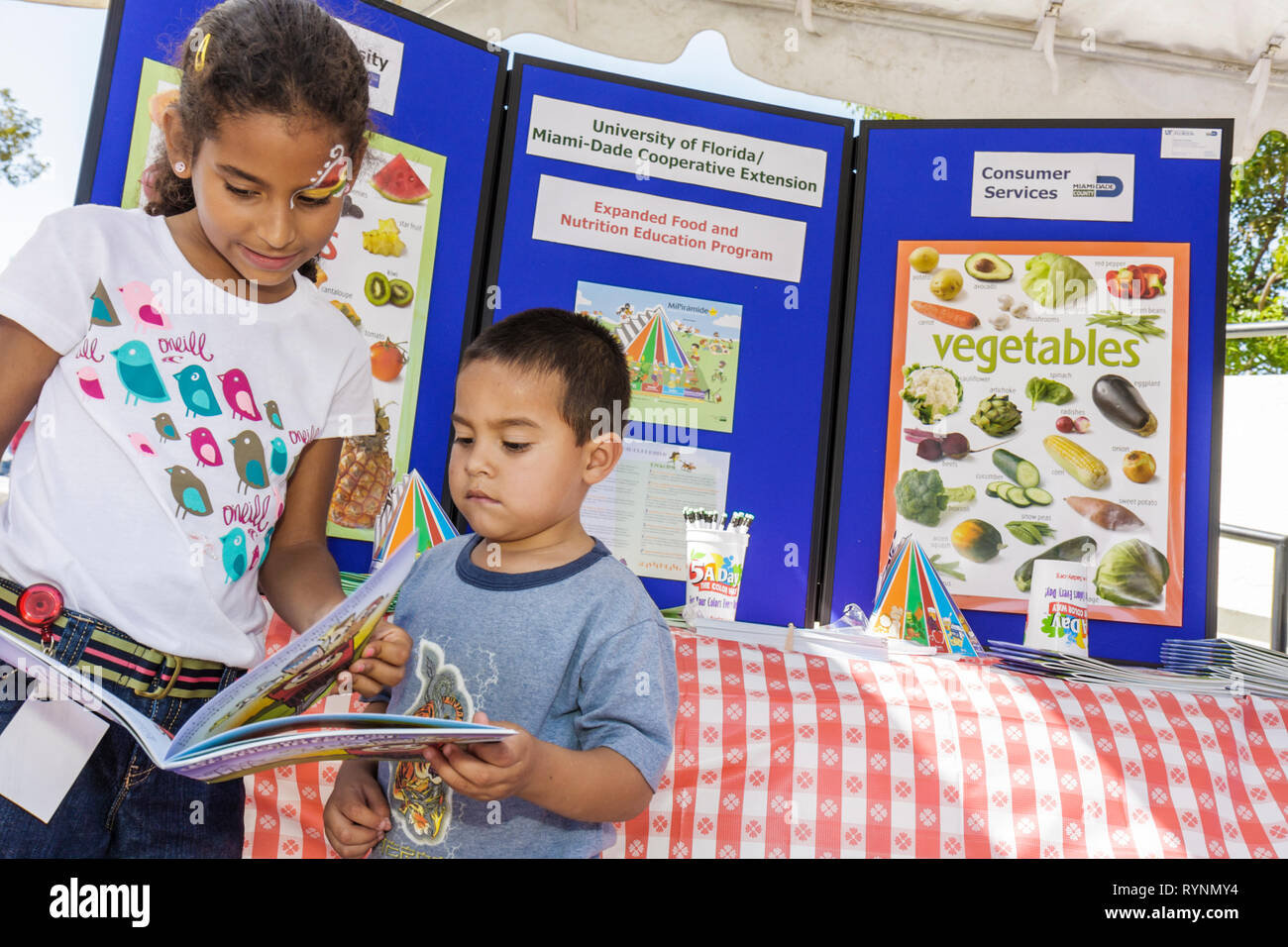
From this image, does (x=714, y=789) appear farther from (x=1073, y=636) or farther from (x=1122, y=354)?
(x=1122, y=354)

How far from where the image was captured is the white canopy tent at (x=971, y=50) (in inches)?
114

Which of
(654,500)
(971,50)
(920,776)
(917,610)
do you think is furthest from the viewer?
(971,50)

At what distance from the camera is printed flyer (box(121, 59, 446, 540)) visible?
7.90 feet

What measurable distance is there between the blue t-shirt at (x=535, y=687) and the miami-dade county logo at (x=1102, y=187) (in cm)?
227

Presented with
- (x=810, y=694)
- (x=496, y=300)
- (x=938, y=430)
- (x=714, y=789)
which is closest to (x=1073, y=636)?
(x=938, y=430)

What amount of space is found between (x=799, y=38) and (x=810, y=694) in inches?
80.8

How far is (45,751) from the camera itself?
113cm

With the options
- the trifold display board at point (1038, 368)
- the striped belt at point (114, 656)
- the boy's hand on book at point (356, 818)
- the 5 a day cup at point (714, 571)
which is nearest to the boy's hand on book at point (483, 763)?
the boy's hand on book at point (356, 818)

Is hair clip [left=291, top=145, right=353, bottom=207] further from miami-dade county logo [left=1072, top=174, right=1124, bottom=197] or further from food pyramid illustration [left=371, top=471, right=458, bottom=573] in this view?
miami-dade county logo [left=1072, top=174, right=1124, bottom=197]

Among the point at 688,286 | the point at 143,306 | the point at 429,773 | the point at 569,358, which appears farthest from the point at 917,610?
the point at 143,306

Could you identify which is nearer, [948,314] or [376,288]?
[376,288]

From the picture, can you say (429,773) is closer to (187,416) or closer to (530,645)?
(530,645)

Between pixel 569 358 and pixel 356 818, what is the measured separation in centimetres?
64

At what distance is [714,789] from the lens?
1.86 metres
